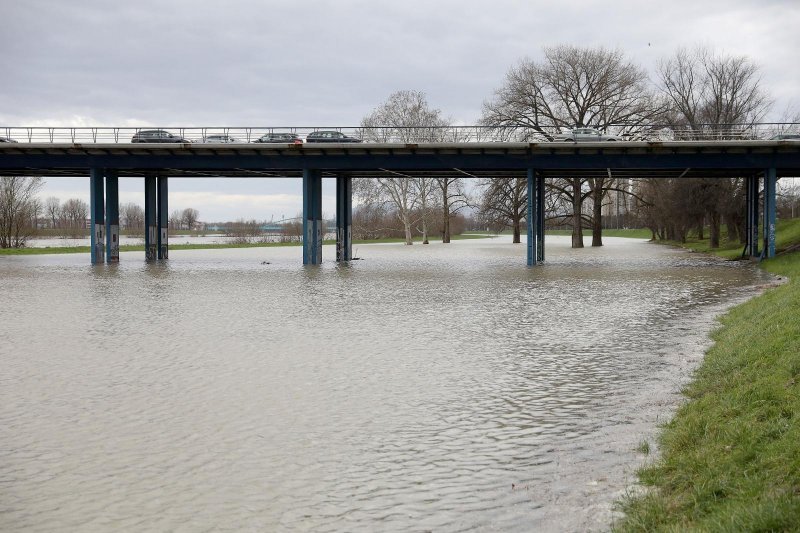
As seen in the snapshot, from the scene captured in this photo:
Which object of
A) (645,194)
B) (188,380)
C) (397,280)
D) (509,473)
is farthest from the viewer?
(645,194)

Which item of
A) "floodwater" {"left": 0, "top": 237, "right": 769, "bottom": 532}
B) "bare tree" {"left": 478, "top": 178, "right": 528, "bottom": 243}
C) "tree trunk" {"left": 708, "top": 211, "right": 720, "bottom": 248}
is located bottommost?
"floodwater" {"left": 0, "top": 237, "right": 769, "bottom": 532}

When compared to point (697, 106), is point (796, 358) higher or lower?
lower

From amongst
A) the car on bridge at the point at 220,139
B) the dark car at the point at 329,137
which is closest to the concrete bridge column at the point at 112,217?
the car on bridge at the point at 220,139

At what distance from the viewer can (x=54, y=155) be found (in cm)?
4791

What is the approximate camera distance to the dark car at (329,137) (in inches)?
1827

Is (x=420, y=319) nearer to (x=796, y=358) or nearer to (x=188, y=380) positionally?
(x=188, y=380)

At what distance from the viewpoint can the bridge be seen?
144 ft

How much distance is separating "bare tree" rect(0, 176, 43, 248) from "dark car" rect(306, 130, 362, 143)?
112ft

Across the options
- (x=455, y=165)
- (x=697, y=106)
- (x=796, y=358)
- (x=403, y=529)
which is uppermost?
(x=697, y=106)

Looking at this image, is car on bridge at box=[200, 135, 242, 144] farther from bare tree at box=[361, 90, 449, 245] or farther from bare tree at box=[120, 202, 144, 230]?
bare tree at box=[120, 202, 144, 230]

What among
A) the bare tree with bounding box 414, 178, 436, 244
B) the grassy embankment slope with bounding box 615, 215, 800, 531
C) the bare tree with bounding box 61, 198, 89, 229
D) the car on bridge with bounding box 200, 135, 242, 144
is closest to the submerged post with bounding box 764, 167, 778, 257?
the car on bridge with bounding box 200, 135, 242, 144

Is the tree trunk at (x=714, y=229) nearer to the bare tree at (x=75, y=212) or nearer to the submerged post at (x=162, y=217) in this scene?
the submerged post at (x=162, y=217)

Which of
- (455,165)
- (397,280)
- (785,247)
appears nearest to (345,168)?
(455,165)

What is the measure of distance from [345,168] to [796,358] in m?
39.6
